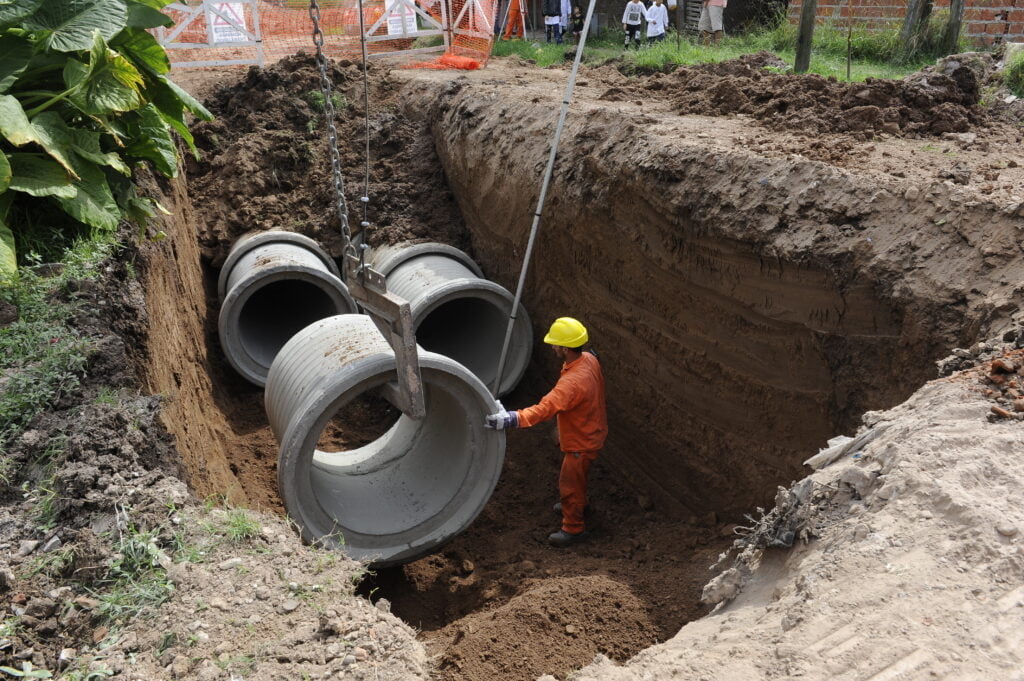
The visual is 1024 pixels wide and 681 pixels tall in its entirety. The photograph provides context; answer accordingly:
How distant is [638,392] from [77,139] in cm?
474

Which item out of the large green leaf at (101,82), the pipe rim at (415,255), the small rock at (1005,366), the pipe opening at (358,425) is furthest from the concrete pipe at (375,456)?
the small rock at (1005,366)

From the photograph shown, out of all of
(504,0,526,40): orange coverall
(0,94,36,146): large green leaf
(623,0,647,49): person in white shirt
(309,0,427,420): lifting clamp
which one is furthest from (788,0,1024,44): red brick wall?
(0,94,36,146): large green leaf

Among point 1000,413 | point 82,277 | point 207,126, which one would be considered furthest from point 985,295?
point 207,126

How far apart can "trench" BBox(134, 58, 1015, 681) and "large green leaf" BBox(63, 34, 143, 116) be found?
1137mm

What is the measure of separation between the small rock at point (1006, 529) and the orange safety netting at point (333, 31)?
11994 millimetres

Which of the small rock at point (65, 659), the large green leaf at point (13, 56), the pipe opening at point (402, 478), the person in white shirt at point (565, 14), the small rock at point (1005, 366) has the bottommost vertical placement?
the pipe opening at point (402, 478)

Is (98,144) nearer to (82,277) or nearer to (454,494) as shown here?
(82,277)

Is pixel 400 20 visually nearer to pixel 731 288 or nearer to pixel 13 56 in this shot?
pixel 13 56

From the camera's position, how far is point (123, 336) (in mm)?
5059

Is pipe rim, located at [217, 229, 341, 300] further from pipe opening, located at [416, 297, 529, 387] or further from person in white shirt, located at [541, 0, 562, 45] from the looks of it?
person in white shirt, located at [541, 0, 562, 45]

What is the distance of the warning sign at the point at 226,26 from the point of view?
502 inches

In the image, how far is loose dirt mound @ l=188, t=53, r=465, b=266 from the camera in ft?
31.0

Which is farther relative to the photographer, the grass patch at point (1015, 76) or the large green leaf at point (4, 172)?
the grass patch at point (1015, 76)

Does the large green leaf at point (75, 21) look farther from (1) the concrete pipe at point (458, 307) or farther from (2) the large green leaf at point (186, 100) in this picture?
(1) the concrete pipe at point (458, 307)
